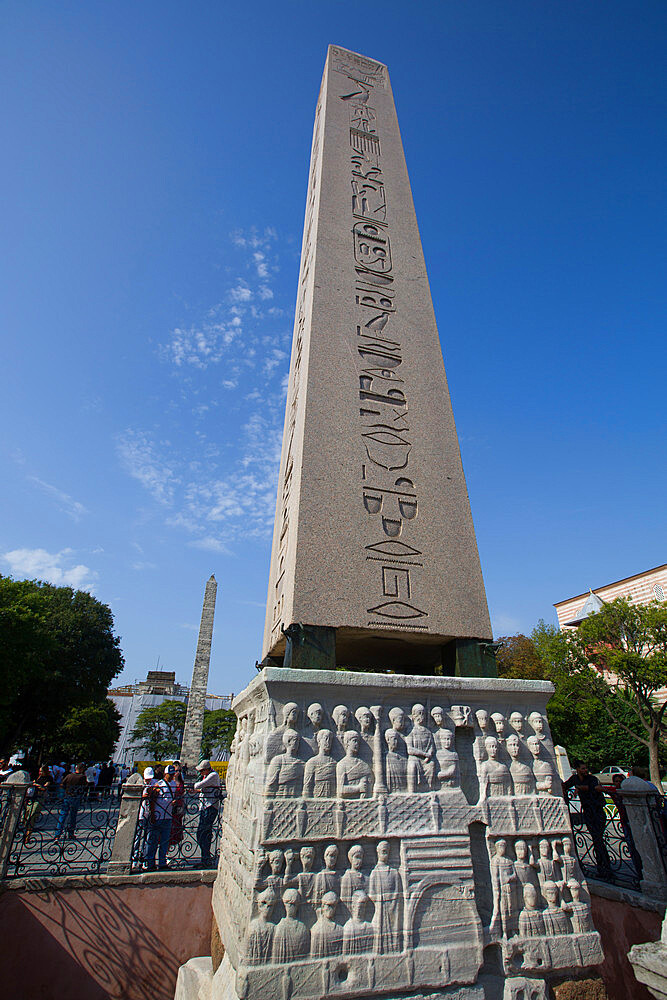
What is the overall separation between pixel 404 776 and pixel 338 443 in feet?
7.89

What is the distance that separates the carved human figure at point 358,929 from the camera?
8.57ft

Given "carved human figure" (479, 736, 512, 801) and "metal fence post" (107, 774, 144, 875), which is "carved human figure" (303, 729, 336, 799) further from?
"metal fence post" (107, 774, 144, 875)

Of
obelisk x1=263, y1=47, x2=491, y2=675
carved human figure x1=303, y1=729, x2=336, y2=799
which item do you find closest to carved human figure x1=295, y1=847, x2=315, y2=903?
carved human figure x1=303, y1=729, x2=336, y2=799

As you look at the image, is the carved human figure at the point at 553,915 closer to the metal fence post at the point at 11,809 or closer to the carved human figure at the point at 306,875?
the carved human figure at the point at 306,875

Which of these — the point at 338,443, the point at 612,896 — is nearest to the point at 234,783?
the point at 338,443

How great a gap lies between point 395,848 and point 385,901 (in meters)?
0.25

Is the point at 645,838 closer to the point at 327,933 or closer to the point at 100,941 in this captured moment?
the point at 327,933

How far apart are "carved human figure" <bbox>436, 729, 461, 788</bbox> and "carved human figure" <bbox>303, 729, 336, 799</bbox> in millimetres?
700

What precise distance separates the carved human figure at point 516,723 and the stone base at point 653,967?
1.38 meters

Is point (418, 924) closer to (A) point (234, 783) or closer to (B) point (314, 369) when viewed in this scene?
(A) point (234, 783)

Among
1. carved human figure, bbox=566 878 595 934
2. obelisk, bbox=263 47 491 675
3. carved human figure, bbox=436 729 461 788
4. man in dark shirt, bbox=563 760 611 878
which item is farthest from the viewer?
man in dark shirt, bbox=563 760 611 878

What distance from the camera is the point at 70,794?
6.30m

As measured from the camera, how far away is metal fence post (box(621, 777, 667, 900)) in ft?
14.9

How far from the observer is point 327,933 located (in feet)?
8.55
